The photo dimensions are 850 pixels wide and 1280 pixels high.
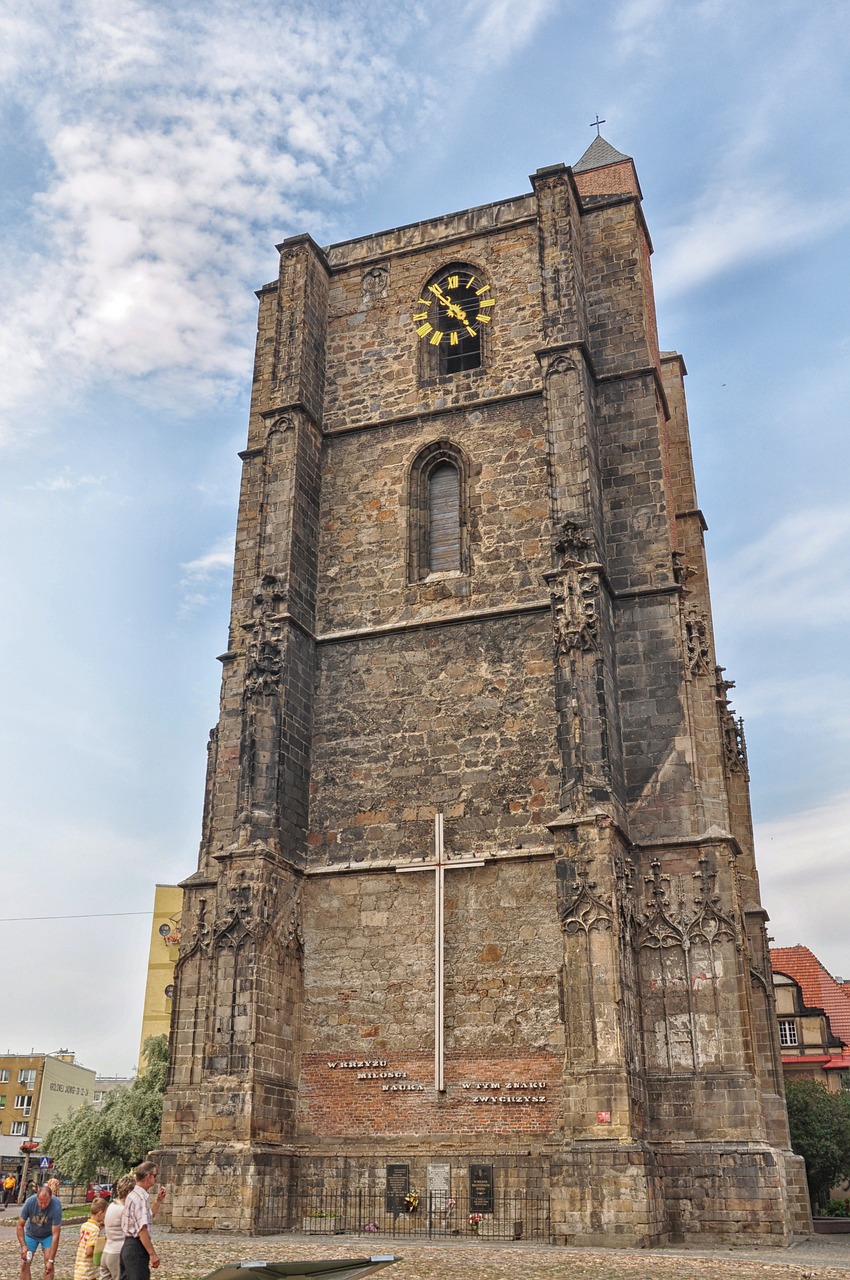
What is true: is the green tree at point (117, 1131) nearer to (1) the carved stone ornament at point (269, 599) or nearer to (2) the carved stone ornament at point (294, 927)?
(2) the carved stone ornament at point (294, 927)

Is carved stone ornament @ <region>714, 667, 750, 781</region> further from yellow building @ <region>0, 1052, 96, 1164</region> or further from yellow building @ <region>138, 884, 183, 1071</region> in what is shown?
yellow building @ <region>0, 1052, 96, 1164</region>

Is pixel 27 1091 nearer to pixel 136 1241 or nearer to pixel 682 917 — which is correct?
pixel 682 917

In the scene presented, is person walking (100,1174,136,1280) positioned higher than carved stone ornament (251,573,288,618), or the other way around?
carved stone ornament (251,573,288,618)

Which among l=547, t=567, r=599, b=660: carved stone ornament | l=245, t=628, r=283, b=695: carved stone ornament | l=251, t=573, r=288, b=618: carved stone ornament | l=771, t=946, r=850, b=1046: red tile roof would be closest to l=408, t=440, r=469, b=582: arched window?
l=251, t=573, r=288, b=618: carved stone ornament

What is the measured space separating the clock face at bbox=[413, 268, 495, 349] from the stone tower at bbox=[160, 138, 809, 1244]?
65 millimetres

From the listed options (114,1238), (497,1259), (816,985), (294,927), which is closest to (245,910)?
(294,927)

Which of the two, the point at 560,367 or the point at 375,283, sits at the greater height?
the point at 375,283

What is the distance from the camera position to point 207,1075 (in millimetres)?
Result: 16625

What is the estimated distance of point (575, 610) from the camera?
58.9ft

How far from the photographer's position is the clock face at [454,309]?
2236 centimetres

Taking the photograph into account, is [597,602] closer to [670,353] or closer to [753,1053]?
[753,1053]

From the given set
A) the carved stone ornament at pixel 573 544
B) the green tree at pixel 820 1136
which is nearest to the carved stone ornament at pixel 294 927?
the carved stone ornament at pixel 573 544

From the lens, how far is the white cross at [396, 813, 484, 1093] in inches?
674

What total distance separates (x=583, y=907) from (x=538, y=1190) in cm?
385
